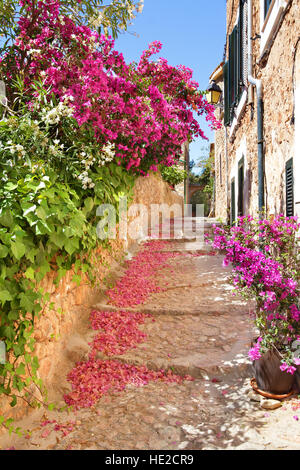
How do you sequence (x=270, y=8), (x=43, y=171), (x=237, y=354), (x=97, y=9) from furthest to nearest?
1. (x=97, y=9)
2. (x=270, y=8)
3. (x=237, y=354)
4. (x=43, y=171)

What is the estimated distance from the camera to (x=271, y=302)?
2771 millimetres

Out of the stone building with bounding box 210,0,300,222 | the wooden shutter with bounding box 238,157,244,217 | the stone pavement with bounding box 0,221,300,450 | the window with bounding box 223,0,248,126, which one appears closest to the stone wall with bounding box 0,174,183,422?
the stone pavement with bounding box 0,221,300,450

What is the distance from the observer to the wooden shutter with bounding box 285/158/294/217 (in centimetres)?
357

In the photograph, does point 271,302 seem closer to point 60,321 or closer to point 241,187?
point 60,321

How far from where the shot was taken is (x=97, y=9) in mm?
4797

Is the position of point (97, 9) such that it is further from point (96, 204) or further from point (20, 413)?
point (20, 413)

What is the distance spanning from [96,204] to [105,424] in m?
2.11

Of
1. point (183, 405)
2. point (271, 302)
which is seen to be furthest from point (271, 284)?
point (183, 405)

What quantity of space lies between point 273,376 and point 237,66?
6070 mm

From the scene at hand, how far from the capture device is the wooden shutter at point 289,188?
357 cm

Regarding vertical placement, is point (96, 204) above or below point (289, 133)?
below

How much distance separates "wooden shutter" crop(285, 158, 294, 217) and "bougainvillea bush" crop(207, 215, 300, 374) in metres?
0.75

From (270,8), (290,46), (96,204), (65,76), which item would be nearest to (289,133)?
(290,46)

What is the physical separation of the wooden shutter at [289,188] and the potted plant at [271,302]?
2.55 ft
